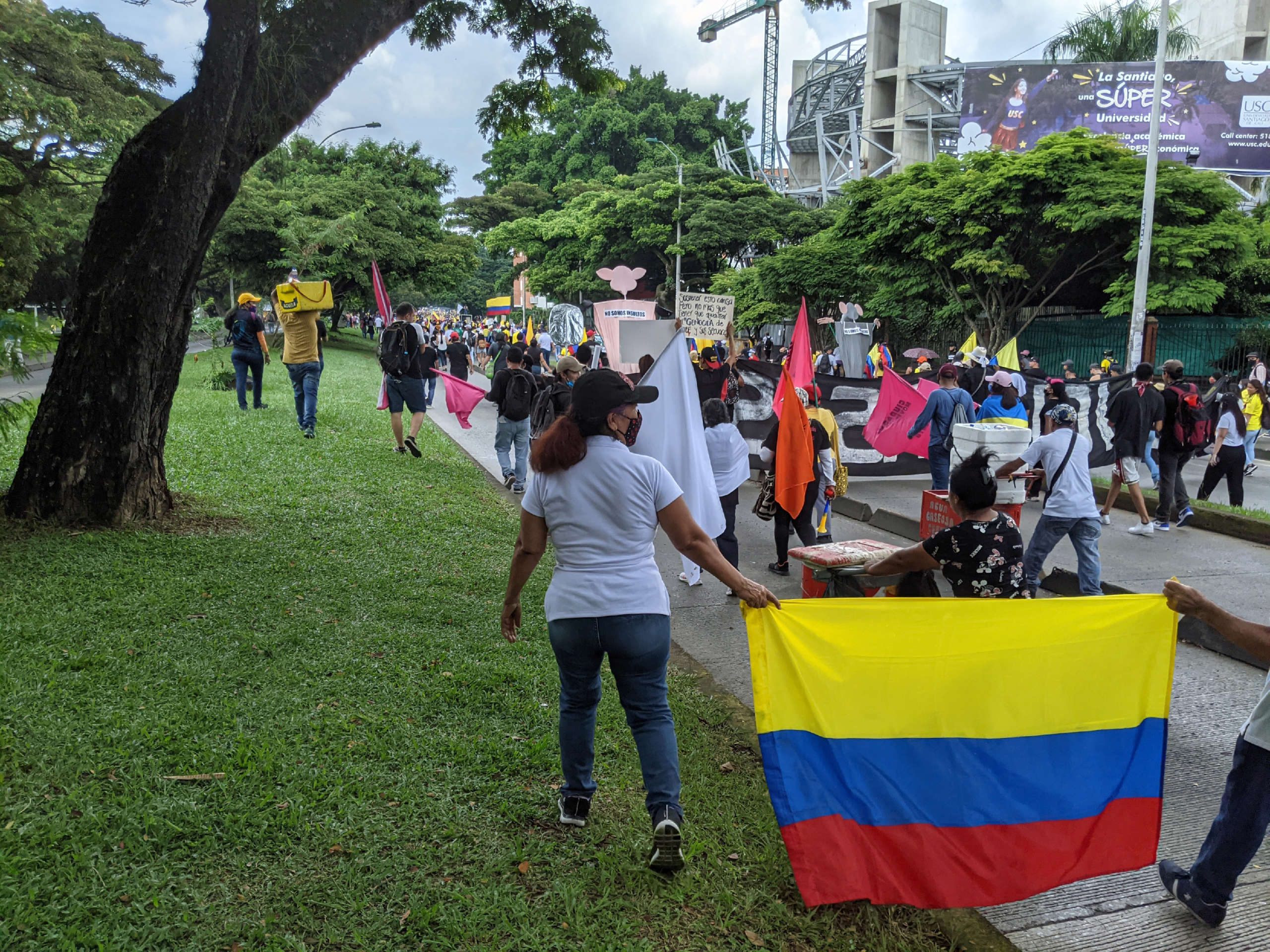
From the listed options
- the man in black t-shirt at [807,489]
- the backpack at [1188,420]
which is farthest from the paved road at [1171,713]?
the backpack at [1188,420]

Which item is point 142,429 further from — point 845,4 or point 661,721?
point 845,4

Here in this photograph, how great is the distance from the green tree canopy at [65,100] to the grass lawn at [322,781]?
10929 millimetres

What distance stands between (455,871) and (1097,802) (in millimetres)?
2126

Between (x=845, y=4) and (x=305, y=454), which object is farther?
(x=305, y=454)

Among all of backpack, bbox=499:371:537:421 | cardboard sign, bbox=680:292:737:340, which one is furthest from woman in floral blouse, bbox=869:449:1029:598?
cardboard sign, bbox=680:292:737:340

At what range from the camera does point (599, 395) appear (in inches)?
124

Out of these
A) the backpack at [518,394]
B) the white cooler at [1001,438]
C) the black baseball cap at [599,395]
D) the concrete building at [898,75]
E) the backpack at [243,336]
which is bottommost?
the white cooler at [1001,438]

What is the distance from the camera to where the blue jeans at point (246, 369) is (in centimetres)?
1409

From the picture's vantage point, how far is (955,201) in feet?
82.4

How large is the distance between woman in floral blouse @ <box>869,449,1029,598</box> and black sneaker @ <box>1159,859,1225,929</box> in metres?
1.15

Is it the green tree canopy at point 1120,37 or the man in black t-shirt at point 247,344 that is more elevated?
the green tree canopy at point 1120,37

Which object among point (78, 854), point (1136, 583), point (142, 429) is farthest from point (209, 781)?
point (1136, 583)

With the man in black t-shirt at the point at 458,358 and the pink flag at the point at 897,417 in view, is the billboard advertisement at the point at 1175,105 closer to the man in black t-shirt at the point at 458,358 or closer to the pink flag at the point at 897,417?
the man in black t-shirt at the point at 458,358

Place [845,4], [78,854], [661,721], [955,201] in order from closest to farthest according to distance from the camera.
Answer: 1. [78,854]
2. [661,721]
3. [845,4]
4. [955,201]
